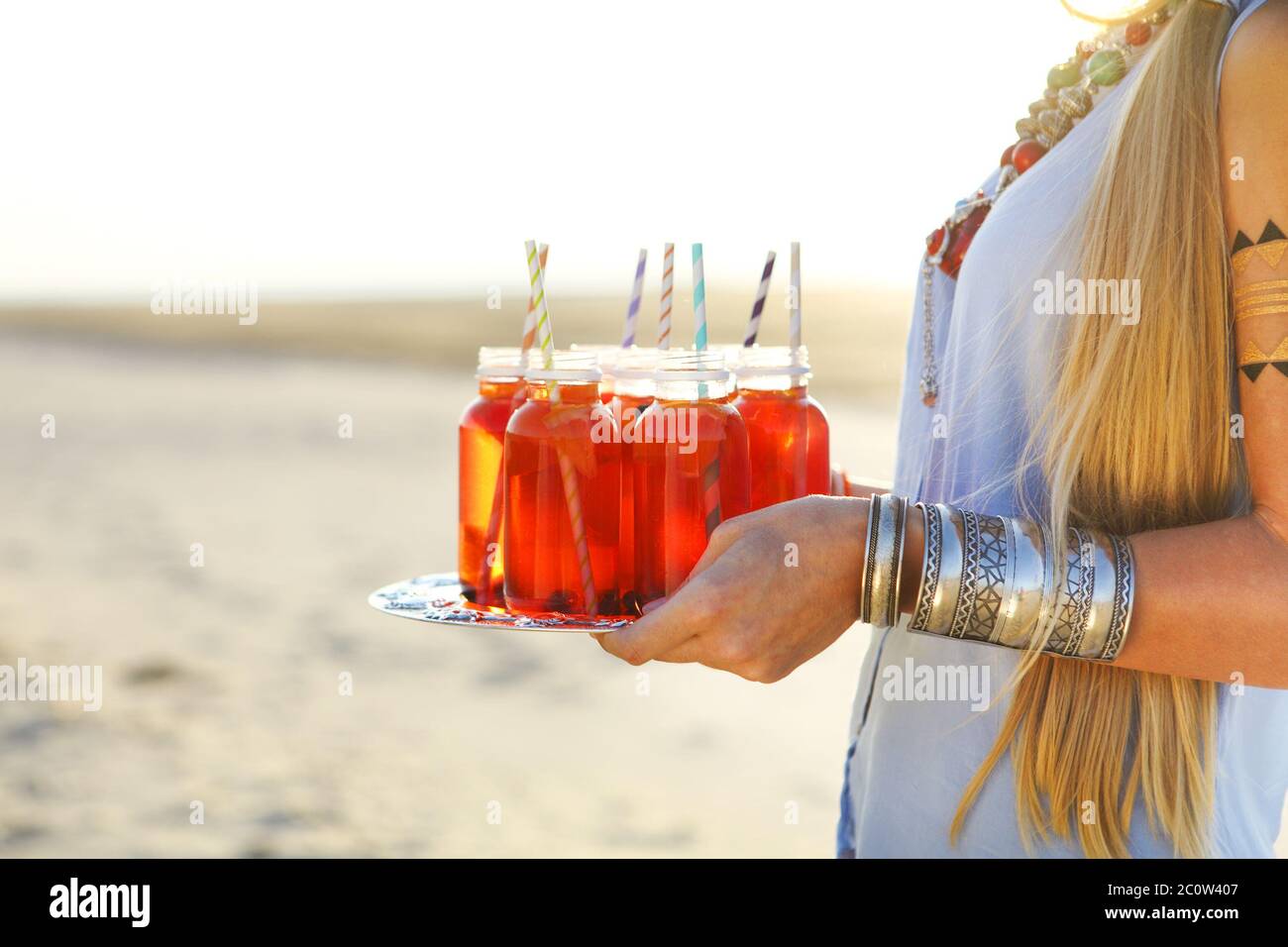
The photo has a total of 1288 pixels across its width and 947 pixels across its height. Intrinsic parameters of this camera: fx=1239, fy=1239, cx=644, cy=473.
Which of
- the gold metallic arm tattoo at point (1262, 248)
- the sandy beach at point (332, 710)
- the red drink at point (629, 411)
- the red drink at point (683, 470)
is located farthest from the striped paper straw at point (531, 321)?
the sandy beach at point (332, 710)

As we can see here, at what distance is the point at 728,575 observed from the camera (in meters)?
1.33

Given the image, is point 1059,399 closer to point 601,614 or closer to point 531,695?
point 601,614

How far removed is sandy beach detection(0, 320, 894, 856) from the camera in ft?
13.0

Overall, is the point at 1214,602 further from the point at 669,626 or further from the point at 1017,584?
the point at 669,626

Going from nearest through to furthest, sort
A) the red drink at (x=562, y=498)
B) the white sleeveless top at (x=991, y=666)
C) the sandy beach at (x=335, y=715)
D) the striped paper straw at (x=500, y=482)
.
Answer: the white sleeveless top at (x=991, y=666), the red drink at (x=562, y=498), the striped paper straw at (x=500, y=482), the sandy beach at (x=335, y=715)

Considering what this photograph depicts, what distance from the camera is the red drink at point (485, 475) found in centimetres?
181

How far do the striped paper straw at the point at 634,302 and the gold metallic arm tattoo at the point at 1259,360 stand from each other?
816mm

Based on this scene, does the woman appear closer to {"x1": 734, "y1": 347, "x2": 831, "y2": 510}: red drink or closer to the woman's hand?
the woman's hand

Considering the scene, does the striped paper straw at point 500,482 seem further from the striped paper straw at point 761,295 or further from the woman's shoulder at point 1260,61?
the woman's shoulder at point 1260,61

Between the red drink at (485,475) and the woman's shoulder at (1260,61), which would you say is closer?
the woman's shoulder at (1260,61)

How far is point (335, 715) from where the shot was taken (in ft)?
15.9

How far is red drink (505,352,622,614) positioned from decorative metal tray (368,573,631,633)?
43 millimetres

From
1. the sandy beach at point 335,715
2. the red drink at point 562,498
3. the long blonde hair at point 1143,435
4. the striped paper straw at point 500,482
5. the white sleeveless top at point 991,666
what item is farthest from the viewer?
the sandy beach at point 335,715
